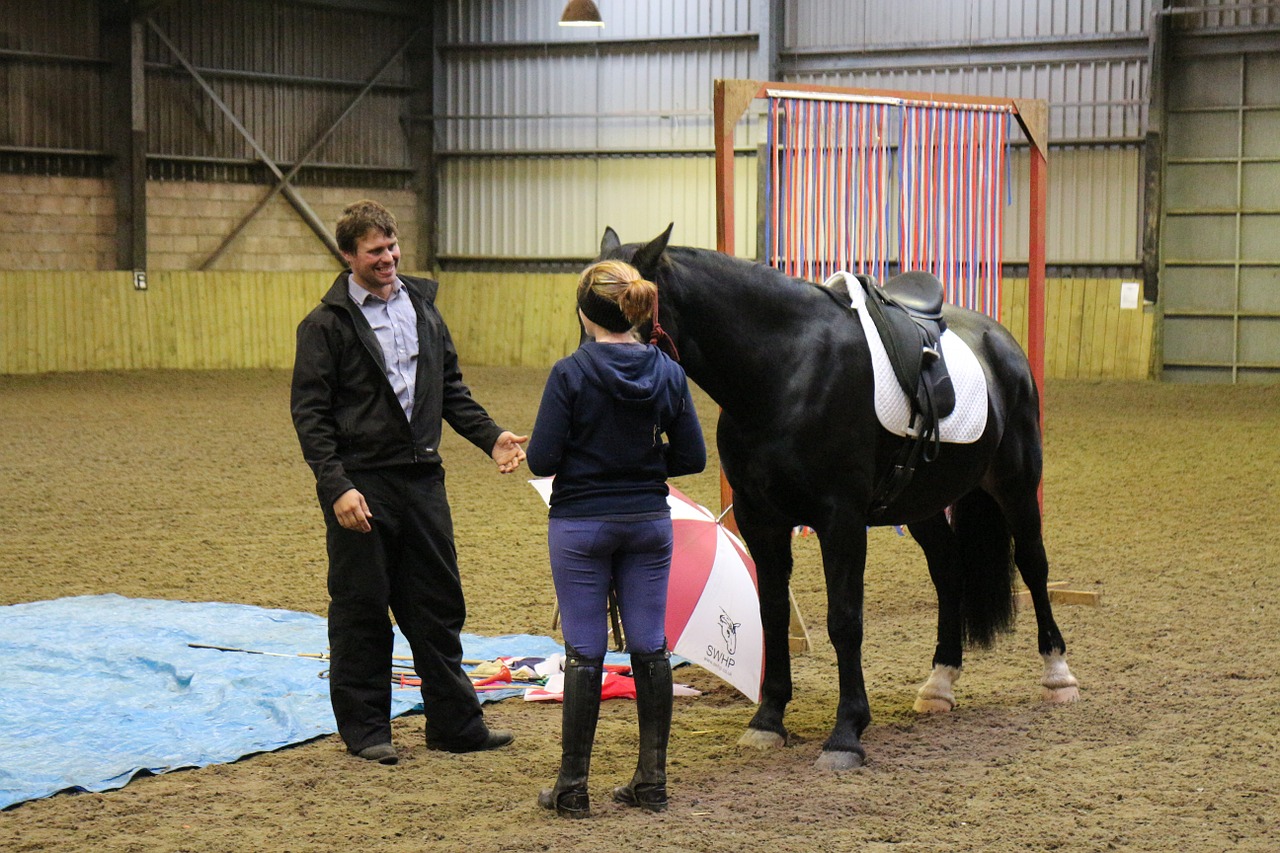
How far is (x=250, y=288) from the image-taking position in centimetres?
2008


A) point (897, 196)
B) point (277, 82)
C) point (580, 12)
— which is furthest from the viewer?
point (277, 82)

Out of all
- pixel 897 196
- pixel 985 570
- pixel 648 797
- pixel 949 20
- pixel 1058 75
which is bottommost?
pixel 648 797

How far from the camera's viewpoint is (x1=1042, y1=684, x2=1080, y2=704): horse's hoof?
16.5 ft

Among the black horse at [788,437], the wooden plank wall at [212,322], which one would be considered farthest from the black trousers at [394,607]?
the wooden plank wall at [212,322]

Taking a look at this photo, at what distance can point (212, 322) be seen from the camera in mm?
19812

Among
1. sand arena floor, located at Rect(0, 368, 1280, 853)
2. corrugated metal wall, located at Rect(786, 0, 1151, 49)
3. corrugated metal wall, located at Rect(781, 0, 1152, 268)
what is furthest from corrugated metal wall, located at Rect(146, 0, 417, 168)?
sand arena floor, located at Rect(0, 368, 1280, 853)

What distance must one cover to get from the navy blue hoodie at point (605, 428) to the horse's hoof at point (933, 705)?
5.47ft

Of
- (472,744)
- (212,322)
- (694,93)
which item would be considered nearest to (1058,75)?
(694,93)

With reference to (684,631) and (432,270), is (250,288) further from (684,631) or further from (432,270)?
(684,631)

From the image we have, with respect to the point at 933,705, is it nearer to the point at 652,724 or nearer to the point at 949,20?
the point at 652,724

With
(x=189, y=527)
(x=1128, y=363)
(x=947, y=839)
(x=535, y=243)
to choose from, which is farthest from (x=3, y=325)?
(x=947, y=839)

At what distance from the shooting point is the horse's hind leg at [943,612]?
5.01 metres

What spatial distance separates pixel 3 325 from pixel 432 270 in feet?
22.5

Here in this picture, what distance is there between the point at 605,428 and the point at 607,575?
0.39m
